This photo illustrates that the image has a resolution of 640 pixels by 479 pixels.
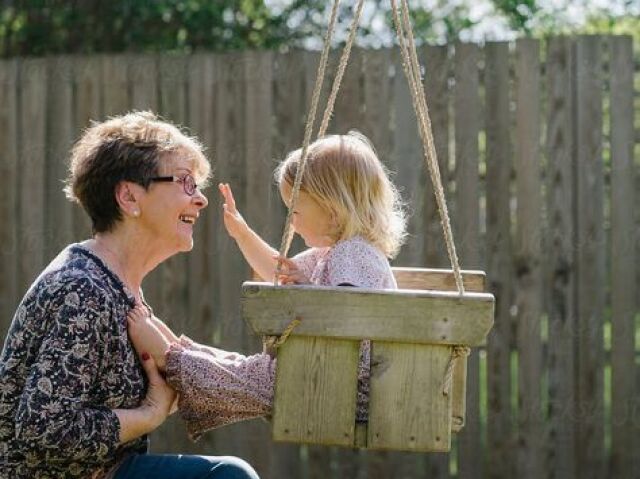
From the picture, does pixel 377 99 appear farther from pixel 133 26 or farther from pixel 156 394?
pixel 156 394

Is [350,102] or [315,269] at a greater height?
[350,102]

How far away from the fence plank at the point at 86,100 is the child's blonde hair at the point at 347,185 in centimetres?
253

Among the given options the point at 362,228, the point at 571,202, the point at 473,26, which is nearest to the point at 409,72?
the point at 362,228

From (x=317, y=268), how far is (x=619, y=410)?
2.41 m

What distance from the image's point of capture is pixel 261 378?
3266mm

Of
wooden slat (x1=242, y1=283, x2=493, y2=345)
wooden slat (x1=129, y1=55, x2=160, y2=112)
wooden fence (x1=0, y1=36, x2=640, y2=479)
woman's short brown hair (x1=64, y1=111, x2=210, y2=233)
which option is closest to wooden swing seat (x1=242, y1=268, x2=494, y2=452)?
wooden slat (x1=242, y1=283, x2=493, y2=345)

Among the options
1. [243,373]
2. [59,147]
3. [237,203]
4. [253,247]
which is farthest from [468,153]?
[243,373]

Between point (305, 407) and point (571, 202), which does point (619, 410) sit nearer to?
point (571, 202)

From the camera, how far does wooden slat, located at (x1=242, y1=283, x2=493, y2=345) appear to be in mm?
2990

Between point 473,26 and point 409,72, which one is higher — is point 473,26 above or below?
above

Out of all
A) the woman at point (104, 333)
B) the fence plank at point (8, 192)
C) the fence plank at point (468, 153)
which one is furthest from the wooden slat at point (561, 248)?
the woman at point (104, 333)

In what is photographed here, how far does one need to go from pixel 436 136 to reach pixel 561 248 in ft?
2.18

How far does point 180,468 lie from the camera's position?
10.6 ft

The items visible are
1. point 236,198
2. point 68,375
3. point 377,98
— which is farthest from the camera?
point 236,198
